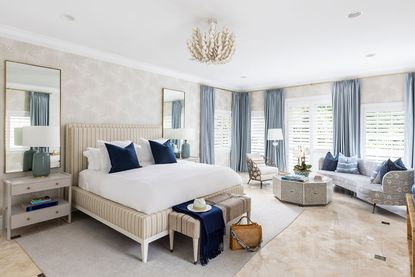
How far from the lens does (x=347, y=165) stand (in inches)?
209

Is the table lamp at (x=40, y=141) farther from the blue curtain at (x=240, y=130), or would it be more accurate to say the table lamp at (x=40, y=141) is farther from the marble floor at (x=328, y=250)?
the blue curtain at (x=240, y=130)

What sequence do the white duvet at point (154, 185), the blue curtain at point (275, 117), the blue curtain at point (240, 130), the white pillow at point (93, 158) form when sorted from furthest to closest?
the blue curtain at point (240, 130), the blue curtain at point (275, 117), the white pillow at point (93, 158), the white duvet at point (154, 185)

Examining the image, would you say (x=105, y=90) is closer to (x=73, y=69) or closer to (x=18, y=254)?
(x=73, y=69)

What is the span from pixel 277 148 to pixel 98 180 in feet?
17.1

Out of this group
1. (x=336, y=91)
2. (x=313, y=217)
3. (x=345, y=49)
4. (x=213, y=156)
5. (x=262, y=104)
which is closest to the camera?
(x=313, y=217)

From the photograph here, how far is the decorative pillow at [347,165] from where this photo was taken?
5266mm

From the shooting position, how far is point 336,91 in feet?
19.5

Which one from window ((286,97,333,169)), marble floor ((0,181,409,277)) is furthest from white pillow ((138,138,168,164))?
window ((286,97,333,169))

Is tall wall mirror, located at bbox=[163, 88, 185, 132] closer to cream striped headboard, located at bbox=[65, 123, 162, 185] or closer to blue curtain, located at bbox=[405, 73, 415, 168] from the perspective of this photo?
cream striped headboard, located at bbox=[65, 123, 162, 185]

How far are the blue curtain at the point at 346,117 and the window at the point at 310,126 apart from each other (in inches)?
10.0

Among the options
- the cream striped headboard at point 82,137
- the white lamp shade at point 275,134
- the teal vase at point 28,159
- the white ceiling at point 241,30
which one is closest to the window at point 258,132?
the white lamp shade at point 275,134

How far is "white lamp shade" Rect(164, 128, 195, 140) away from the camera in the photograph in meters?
5.43

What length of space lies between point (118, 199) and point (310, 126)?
546 cm

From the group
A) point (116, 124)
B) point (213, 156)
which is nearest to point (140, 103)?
point (116, 124)
